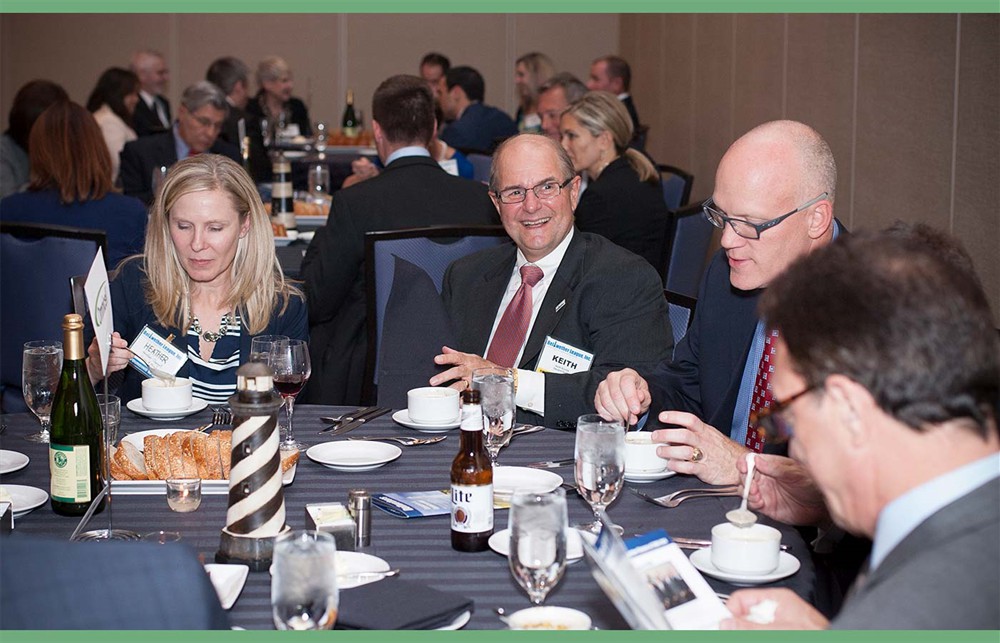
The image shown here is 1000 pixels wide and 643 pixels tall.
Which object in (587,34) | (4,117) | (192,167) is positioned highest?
(587,34)

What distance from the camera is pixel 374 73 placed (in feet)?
46.4

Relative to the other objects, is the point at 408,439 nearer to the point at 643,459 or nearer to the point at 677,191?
the point at 643,459

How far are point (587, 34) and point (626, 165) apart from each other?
935cm

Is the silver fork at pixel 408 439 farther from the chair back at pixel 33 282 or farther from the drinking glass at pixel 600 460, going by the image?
the chair back at pixel 33 282

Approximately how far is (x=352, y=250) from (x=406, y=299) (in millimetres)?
1004

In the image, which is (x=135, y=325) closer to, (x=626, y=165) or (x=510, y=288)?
(x=510, y=288)

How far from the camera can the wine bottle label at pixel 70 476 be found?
196 cm

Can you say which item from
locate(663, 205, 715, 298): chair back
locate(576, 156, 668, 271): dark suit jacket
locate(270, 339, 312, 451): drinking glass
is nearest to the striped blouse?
locate(270, 339, 312, 451): drinking glass

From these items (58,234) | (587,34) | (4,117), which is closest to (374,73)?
(587,34)

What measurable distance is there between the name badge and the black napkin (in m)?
1.43

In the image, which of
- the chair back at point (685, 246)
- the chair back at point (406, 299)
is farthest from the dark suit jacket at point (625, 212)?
the chair back at point (406, 299)

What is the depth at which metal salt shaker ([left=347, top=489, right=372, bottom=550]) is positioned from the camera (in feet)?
5.92

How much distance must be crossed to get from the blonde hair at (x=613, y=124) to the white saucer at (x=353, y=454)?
339 cm

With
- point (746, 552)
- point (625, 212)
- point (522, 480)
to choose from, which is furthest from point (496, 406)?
point (625, 212)
